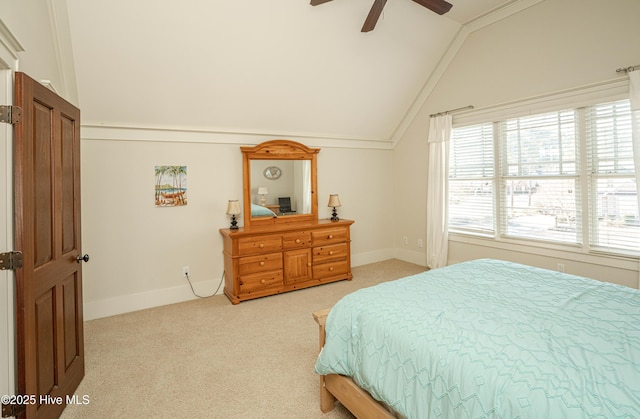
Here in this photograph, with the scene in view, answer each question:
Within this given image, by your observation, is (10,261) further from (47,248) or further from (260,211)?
(260,211)

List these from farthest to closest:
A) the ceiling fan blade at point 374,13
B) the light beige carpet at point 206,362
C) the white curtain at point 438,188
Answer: the white curtain at point 438,188 → the ceiling fan blade at point 374,13 → the light beige carpet at point 206,362

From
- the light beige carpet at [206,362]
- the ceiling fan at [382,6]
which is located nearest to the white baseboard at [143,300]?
the light beige carpet at [206,362]

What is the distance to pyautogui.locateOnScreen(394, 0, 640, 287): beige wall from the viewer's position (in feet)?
9.67

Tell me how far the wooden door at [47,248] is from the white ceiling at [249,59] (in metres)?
1.05

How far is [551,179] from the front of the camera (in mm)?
3494

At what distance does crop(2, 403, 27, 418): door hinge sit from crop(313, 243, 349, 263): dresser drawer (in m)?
2.95

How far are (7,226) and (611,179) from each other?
4.56m

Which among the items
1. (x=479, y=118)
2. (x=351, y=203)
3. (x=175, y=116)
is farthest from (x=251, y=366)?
(x=479, y=118)

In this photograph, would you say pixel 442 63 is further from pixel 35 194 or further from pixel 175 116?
pixel 35 194

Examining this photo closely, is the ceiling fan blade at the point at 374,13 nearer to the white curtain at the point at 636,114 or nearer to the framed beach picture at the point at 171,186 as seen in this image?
the white curtain at the point at 636,114

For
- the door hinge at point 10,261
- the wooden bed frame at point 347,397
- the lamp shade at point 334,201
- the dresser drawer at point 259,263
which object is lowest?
the wooden bed frame at point 347,397

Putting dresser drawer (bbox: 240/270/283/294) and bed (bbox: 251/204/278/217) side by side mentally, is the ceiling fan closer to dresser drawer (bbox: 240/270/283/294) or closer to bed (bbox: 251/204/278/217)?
bed (bbox: 251/204/278/217)

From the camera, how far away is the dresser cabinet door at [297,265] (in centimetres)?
392

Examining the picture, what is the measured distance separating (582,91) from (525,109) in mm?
535
